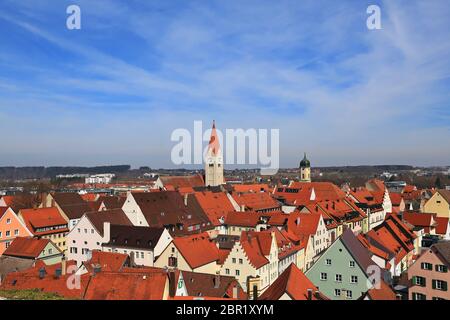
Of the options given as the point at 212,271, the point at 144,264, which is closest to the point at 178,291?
the point at 212,271

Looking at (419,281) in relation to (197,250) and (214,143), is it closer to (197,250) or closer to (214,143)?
(197,250)

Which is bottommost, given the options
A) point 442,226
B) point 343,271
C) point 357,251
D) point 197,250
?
point 442,226

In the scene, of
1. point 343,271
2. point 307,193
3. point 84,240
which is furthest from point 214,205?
point 343,271

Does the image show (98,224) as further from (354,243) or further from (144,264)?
(354,243)

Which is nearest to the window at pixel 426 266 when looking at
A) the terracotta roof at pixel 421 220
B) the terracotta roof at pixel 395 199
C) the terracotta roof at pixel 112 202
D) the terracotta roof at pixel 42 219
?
the terracotta roof at pixel 421 220

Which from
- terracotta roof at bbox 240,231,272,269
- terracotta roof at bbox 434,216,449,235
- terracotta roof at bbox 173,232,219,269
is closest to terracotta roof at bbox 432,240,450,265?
terracotta roof at bbox 240,231,272,269

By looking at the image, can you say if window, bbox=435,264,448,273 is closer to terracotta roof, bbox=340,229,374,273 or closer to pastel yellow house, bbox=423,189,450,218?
terracotta roof, bbox=340,229,374,273
